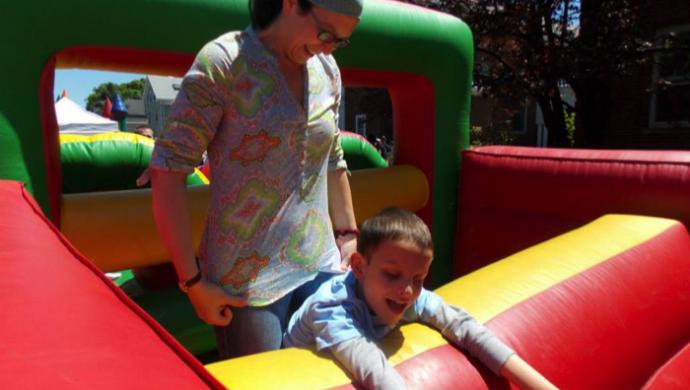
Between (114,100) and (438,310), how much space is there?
1057 centimetres

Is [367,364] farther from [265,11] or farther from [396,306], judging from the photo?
[265,11]

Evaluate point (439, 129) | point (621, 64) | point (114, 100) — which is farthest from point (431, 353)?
point (114, 100)

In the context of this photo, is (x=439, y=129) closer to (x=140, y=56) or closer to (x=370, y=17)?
(x=370, y=17)

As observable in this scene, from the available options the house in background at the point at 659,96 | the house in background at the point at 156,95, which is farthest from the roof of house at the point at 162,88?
the house in background at the point at 659,96

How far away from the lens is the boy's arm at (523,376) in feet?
3.53

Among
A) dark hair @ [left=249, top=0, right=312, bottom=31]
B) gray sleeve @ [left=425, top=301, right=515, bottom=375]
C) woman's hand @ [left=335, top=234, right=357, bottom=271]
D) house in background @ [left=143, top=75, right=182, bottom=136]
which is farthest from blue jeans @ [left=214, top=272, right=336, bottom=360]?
house in background @ [left=143, top=75, right=182, bottom=136]

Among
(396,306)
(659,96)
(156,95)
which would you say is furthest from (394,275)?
(156,95)

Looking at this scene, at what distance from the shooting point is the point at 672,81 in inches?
331

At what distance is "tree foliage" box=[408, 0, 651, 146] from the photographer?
301 inches

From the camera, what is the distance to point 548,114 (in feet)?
29.6

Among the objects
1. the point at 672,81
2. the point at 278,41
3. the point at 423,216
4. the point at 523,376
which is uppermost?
the point at 672,81

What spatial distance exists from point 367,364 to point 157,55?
5.14 ft

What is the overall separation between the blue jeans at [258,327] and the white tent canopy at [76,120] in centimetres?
1070

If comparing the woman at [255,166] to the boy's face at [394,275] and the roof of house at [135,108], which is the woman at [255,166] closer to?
the boy's face at [394,275]
